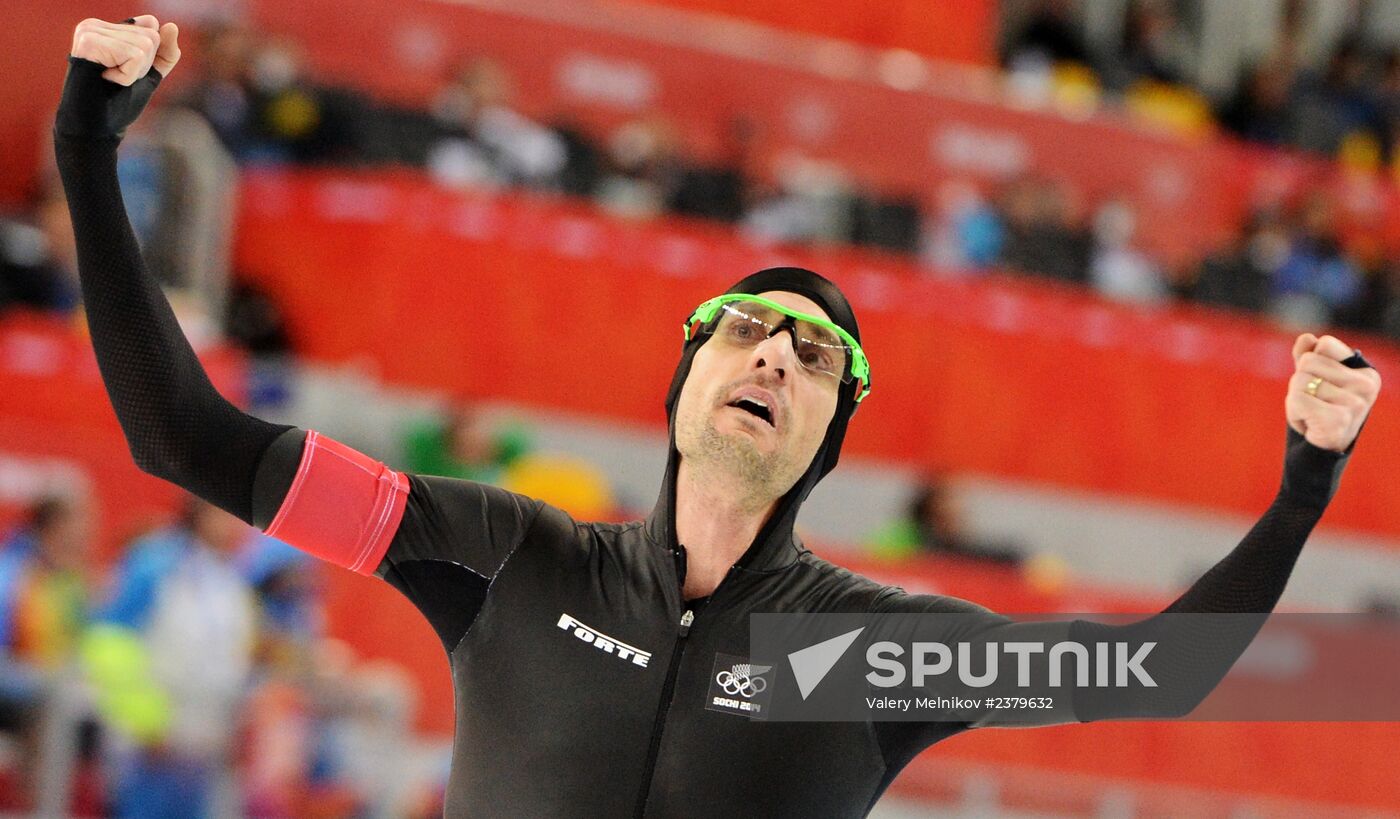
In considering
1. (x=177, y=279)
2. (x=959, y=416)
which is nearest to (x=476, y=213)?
(x=177, y=279)

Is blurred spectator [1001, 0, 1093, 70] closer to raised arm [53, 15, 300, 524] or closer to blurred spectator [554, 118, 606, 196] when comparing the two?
blurred spectator [554, 118, 606, 196]

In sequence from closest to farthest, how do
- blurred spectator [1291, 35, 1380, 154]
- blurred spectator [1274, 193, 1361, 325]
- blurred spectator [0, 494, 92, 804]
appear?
1. blurred spectator [0, 494, 92, 804]
2. blurred spectator [1274, 193, 1361, 325]
3. blurred spectator [1291, 35, 1380, 154]

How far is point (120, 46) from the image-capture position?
9.04ft

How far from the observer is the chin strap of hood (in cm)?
322

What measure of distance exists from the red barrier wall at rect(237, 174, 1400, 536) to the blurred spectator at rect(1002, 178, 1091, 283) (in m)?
0.49

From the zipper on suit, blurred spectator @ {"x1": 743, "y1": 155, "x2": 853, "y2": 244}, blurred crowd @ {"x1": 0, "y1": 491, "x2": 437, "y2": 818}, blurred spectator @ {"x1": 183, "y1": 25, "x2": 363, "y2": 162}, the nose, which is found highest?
blurred spectator @ {"x1": 183, "y1": 25, "x2": 363, "y2": 162}

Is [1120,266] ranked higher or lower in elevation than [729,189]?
lower

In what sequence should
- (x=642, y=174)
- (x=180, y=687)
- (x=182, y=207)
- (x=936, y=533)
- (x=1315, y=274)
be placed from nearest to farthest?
(x=180, y=687) < (x=182, y=207) < (x=936, y=533) < (x=642, y=174) < (x=1315, y=274)

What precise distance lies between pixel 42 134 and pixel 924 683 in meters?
10.3

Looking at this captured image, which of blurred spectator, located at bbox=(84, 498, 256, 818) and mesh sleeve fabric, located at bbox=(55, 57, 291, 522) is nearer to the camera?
mesh sleeve fabric, located at bbox=(55, 57, 291, 522)

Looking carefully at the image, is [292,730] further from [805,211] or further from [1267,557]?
[805,211]

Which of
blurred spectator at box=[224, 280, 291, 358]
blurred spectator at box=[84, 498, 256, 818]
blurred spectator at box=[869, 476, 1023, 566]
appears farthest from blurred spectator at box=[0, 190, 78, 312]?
blurred spectator at box=[869, 476, 1023, 566]

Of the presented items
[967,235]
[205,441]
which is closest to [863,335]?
[967,235]

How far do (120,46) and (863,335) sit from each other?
30.4ft
